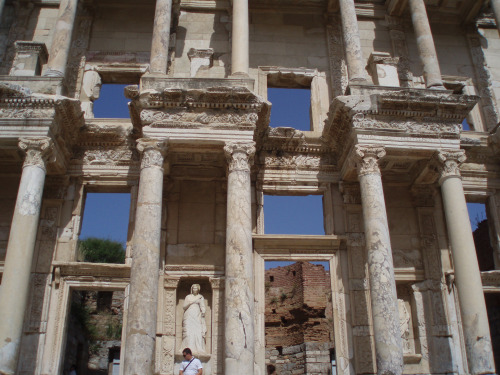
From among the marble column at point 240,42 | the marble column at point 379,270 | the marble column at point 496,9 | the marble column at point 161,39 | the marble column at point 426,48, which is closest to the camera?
the marble column at point 379,270

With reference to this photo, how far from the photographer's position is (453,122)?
12.7 metres

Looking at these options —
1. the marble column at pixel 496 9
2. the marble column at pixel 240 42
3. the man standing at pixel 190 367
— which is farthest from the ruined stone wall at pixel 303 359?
the marble column at pixel 496 9

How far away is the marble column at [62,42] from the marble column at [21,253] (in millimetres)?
2102

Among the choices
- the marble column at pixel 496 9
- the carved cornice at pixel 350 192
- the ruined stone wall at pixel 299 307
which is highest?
the marble column at pixel 496 9

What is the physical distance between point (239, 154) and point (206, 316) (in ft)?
12.9

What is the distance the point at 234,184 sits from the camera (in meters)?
11.5

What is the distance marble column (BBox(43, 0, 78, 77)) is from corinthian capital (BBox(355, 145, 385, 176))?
7250 mm

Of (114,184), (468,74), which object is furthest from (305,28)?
(114,184)

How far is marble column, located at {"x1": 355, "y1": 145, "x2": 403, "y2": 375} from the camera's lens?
10.3m

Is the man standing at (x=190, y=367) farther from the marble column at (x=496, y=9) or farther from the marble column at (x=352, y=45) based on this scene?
the marble column at (x=496, y=9)

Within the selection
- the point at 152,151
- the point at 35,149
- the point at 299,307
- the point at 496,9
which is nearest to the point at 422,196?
the point at 496,9

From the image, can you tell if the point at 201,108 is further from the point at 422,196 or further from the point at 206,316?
the point at 422,196

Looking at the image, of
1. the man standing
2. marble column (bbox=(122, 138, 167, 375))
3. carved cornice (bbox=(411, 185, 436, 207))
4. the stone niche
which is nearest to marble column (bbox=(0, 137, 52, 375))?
marble column (bbox=(122, 138, 167, 375))

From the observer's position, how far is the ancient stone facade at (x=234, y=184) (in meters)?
10.9
